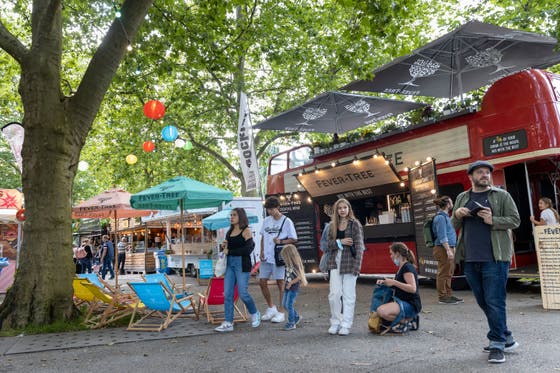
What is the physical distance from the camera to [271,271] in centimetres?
718

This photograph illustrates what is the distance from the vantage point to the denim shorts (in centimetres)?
716

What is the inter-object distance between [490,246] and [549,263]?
335 cm

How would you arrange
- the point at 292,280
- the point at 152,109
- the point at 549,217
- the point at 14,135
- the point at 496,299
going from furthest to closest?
the point at 14,135
the point at 152,109
the point at 549,217
the point at 292,280
the point at 496,299

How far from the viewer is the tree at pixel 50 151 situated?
6.91 m

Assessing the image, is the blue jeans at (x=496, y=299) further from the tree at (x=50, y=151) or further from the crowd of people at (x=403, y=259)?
the tree at (x=50, y=151)

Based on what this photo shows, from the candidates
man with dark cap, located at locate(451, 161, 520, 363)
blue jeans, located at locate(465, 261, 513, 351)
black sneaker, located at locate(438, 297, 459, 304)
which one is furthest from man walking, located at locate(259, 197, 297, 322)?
blue jeans, located at locate(465, 261, 513, 351)

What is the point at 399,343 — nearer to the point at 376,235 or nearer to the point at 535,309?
the point at 535,309

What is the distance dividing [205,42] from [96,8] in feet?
13.6

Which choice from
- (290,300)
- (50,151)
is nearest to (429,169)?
(290,300)

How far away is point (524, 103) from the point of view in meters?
8.11

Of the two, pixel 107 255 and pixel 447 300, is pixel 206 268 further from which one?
pixel 447 300

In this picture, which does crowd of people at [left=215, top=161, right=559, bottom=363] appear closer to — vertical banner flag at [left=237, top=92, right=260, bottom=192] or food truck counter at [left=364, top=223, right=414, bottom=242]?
food truck counter at [left=364, top=223, right=414, bottom=242]

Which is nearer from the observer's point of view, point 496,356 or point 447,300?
point 496,356

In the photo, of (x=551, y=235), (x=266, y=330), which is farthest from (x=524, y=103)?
(x=266, y=330)
